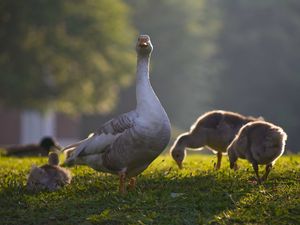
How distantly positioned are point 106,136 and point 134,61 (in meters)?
35.4

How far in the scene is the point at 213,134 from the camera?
1352 cm

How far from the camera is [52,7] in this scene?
41375 millimetres

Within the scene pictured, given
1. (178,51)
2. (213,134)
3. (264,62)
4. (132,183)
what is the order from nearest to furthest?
(132,183) → (213,134) → (178,51) → (264,62)

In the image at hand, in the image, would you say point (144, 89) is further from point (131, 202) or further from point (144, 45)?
point (131, 202)

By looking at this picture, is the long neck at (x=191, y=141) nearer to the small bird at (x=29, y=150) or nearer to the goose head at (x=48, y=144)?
the small bird at (x=29, y=150)

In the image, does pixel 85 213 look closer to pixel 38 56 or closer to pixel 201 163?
pixel 201 163

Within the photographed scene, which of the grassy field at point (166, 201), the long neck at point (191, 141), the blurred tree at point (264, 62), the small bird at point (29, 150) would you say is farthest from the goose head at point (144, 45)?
the blurred tree at point (264, 62)

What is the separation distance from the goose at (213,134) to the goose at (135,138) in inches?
107

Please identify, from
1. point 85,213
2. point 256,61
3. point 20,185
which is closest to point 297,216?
point 85,213

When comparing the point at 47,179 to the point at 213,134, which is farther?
the point at 213,134

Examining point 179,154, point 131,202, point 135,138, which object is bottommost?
point 179,154

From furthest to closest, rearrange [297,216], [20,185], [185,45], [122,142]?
[185,45], [20,185], [122,142], [297,216]

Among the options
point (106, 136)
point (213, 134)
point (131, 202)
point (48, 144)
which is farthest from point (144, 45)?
point (48, 144)

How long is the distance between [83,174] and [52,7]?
2976 centimetres
